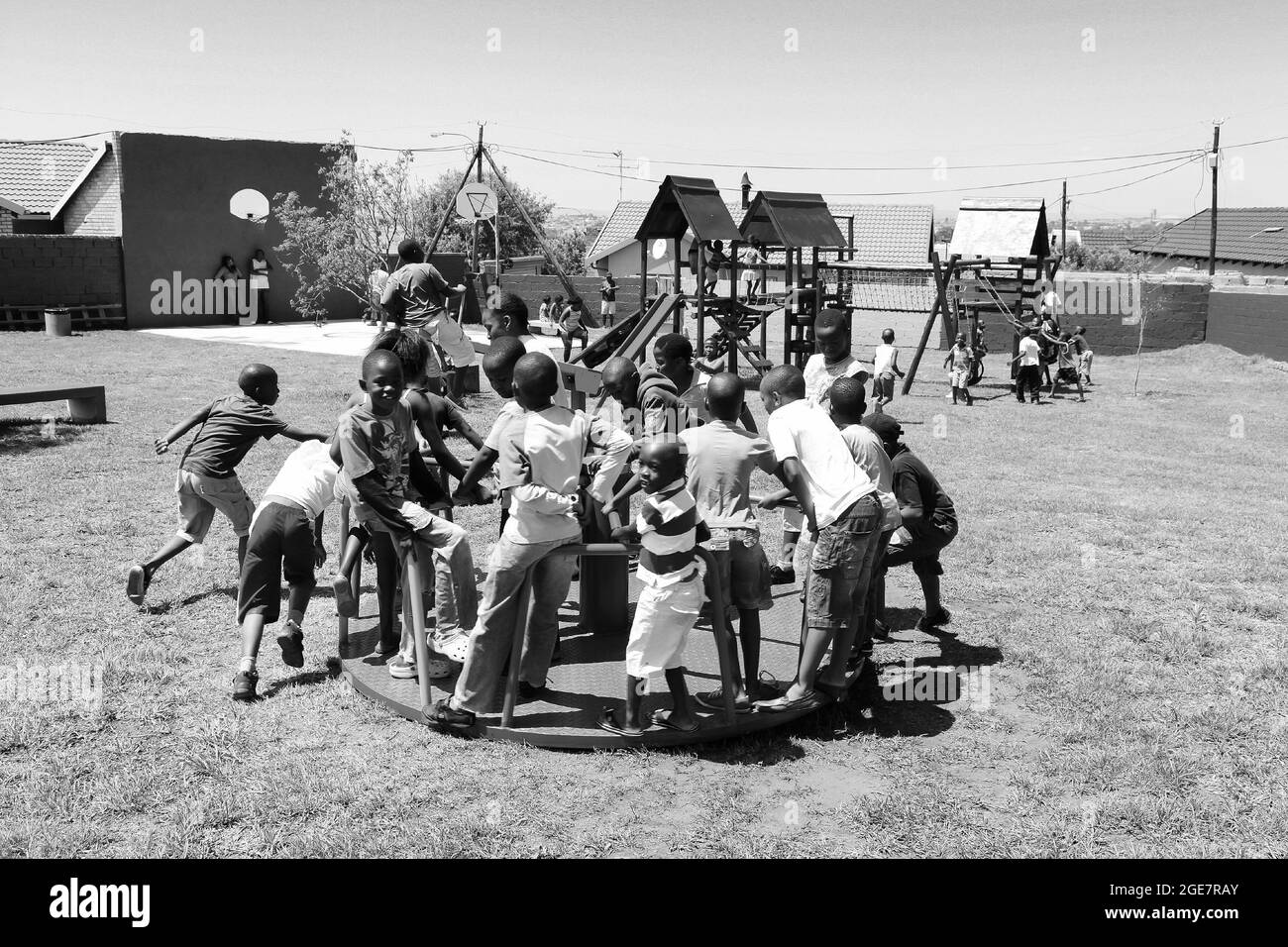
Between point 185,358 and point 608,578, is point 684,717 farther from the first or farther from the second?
point 185,358

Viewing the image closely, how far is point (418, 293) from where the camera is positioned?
978 centimetres

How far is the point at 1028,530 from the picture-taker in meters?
9.45

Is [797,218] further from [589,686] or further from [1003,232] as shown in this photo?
[589,686]

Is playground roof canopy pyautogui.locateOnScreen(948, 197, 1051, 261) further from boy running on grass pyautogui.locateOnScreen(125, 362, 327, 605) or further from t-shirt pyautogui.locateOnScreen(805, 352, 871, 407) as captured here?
boy running on grass pyautogui.locateOnScreen(125, 362, 327, 605)

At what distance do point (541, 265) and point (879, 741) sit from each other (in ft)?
155

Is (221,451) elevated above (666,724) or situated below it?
above

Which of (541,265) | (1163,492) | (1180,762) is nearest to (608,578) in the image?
(1180,762)

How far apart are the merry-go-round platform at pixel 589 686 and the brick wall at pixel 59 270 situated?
22.0 meters

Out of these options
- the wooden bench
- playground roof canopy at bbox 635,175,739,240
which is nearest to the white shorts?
the wooden bench

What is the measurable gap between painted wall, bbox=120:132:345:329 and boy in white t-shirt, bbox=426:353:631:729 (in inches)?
972

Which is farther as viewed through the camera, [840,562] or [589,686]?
[589,686]

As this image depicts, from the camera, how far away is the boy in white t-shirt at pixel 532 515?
480 cm

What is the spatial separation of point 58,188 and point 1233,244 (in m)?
45.1

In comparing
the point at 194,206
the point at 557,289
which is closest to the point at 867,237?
the point at 557,289
